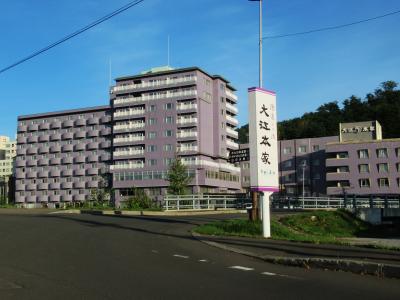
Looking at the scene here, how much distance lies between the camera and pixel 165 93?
3519 inches

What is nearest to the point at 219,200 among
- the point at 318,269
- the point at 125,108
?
the point at 318,269

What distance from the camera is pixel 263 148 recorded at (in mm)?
15773

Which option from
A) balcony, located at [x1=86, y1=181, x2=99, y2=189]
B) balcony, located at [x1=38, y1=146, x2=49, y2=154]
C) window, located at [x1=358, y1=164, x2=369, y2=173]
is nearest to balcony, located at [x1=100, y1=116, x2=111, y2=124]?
balcony, located at [x1=86, y1=181, x2=99, y2=189]

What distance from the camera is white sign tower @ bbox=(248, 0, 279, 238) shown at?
15539mm

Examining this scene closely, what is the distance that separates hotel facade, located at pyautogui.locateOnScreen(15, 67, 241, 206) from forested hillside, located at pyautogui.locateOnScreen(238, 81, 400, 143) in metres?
32.1

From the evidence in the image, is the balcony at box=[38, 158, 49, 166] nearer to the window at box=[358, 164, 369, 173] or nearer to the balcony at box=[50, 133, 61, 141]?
the balcony at box=[50, 133, 61, 141]

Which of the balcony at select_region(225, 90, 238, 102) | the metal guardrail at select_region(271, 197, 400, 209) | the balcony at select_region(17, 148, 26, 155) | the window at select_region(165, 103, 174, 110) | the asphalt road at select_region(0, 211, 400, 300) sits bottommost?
the asphalt road at select_region(0, 211, 400, 300)

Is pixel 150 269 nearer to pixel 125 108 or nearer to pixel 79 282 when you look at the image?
pixel 79 282

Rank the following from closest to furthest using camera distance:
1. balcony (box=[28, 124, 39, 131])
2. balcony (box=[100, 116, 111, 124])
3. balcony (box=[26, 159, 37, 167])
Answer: balcony (box=[100, 116, 111, 124]) → balcony (box=[26, 159, 37, 167]) → balcony (box=[28, 124, 39, 131])

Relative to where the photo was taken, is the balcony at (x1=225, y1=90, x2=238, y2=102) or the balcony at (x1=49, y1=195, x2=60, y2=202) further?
the balcony at (x1=49, y1=195, x2=60, y2=202)

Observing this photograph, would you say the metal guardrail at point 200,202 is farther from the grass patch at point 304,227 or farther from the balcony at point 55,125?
the balcony at point 55,125

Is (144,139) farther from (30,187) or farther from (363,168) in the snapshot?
(363,168)

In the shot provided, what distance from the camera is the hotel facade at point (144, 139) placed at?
86.6m

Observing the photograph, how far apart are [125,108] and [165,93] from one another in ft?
30.7
